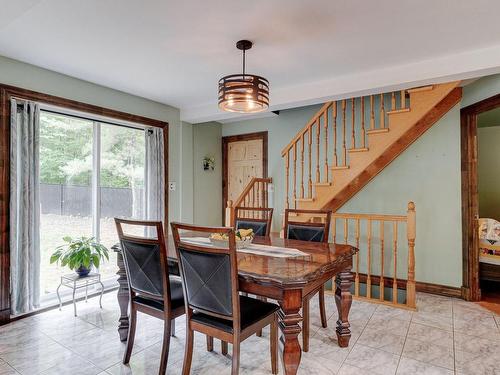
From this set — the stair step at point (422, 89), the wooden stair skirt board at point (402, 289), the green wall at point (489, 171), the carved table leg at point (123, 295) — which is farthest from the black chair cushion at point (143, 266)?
the green wall at point (489, 171)

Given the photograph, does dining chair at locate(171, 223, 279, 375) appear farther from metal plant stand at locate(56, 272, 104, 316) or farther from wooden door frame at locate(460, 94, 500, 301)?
wooden door frame at locate(460, 94, 500, 301)

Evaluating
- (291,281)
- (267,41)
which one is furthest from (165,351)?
Answer: (267,41)

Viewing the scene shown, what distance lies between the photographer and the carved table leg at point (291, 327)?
5.47 feet

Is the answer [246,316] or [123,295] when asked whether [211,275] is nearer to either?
[246,316]

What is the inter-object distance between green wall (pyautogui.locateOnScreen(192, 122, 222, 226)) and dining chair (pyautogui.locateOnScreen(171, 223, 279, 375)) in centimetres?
328

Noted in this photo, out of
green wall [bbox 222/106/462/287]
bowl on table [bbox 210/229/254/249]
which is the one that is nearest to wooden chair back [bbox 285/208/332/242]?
bowl on table [bbox 210/229/254/249]

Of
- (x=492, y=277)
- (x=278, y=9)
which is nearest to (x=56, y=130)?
(x=278, y=9)

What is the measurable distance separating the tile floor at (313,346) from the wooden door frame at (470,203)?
1.27 feet

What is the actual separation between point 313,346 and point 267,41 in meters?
2.48

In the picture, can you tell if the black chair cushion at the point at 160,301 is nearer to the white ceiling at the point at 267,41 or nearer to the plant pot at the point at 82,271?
the plant pot at the point at 82,271

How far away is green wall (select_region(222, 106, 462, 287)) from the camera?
367cm

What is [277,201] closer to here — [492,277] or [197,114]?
[197,114]

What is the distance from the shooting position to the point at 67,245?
337 centimetres

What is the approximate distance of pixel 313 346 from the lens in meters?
2.42
